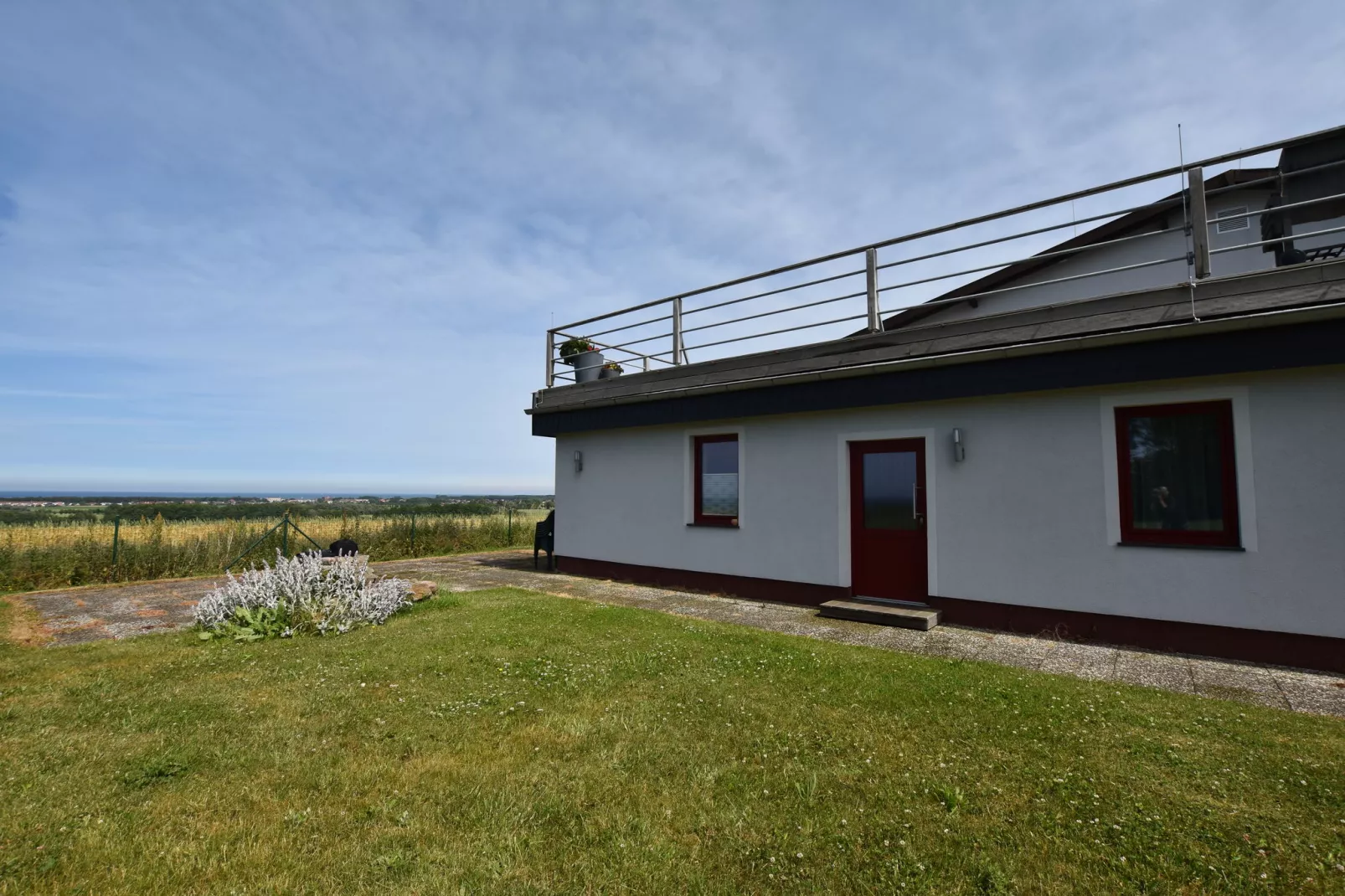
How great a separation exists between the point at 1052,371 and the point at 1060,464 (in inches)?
41.9

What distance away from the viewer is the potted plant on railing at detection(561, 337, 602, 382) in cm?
1222

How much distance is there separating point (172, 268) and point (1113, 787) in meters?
14.6

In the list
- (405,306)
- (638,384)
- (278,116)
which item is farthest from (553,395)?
(278,116)

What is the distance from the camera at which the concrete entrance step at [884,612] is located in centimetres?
725

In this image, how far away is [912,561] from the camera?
26.2 ft

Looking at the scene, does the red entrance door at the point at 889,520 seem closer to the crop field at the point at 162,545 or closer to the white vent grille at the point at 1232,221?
the white vent grille at the point at 1232,221

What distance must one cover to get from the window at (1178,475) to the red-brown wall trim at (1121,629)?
86 centimetres

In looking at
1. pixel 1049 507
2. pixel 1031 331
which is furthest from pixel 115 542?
pixel 1031 331

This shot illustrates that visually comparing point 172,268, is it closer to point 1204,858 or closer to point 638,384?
point 638,384

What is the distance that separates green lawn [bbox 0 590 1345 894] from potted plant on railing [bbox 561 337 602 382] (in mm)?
7497

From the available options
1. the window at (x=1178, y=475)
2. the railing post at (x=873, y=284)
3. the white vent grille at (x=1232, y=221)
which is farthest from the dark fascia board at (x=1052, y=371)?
the white vent grille at (x=1232, y=221)

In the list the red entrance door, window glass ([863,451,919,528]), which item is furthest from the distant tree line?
window glass ([863,451,919,528])

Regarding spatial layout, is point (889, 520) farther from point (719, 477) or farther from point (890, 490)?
point (719, 477)

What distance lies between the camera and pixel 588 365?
12242mm
